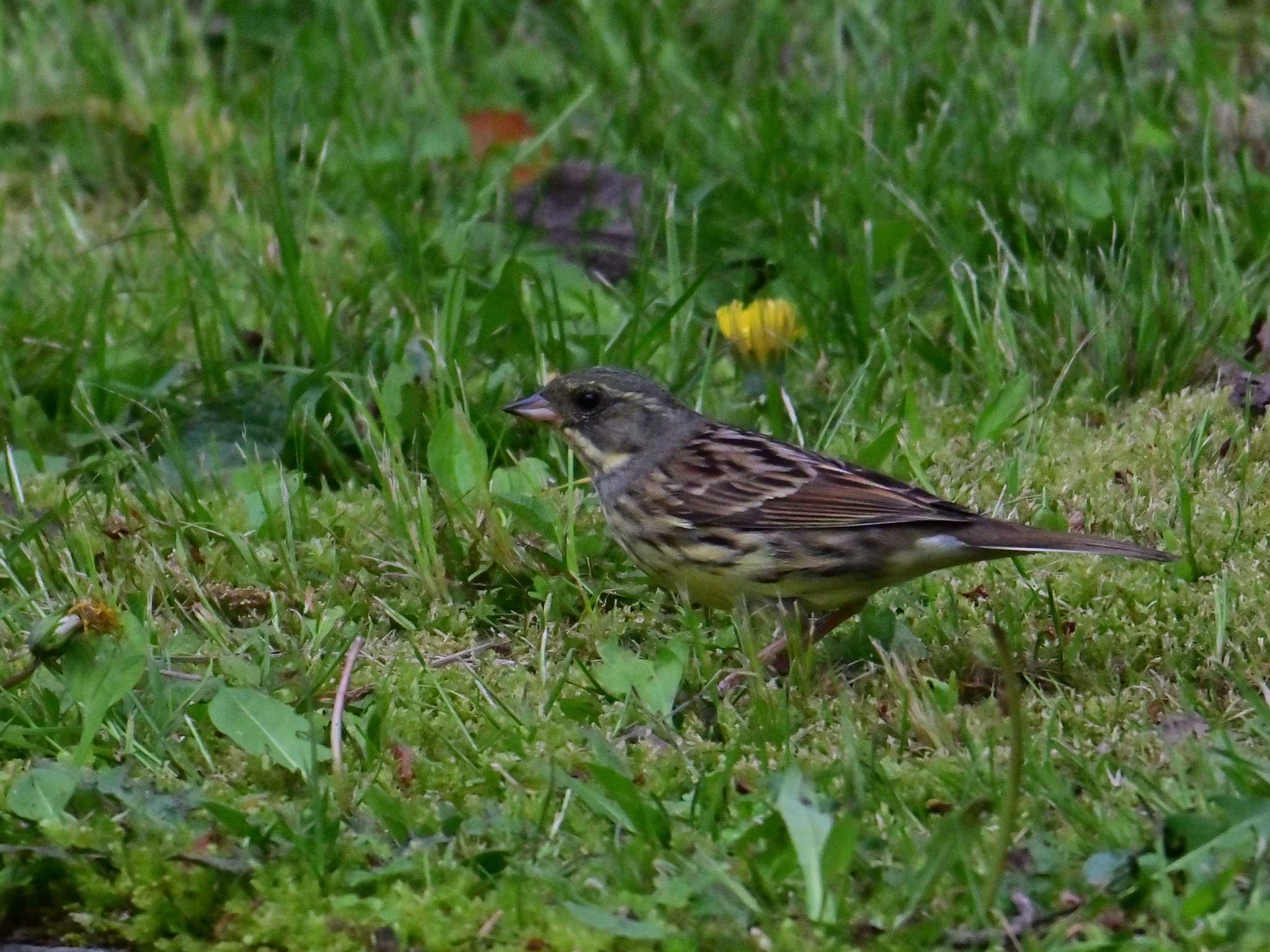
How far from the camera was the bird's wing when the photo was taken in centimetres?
415

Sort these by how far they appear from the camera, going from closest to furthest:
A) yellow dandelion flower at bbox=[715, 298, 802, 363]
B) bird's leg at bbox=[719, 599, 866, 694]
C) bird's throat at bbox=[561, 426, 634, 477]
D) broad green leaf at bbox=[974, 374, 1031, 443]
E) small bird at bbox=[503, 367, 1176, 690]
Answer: bird's leg at bbox=[719, 599, 866, 694], small bird at bbox=[503, 367, 1176, 690], bird's throat at bbox=[561, 426, 634, 477], broad green leaf at bbox=[974, 374, 1031, 443], yellow dandelion flower at bbox=[715, 298, 802, 363]

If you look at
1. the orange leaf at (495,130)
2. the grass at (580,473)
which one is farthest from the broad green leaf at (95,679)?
the orange leaf at (495,130)

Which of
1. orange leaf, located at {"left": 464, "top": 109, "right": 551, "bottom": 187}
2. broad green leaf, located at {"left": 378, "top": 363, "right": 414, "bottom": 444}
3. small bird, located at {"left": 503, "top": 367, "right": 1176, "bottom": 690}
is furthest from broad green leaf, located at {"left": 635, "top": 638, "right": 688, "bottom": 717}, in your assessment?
orange leaf, located at {"left": 464, "top": 109, "right": 551, "bottom": 187}

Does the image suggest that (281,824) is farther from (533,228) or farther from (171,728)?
(533,228)

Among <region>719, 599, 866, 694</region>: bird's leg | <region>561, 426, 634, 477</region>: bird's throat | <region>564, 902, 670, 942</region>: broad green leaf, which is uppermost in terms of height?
<region>564, 902, 670, 942</region>: broad green leaf

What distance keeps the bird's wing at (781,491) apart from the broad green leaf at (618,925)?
1405mm

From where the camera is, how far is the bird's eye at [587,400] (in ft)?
15.6

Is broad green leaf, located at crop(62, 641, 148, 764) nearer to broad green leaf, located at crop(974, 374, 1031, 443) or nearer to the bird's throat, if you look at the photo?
the bird's throat

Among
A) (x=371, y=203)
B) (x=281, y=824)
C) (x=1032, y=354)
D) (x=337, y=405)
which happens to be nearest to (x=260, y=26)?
(x=371, y=203)

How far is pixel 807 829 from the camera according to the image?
9.91 ft

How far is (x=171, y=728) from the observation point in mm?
3650

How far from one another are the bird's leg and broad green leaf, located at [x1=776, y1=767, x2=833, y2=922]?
0.69 meters

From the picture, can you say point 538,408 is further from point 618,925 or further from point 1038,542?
point 618,925

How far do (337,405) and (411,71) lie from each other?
2.79m
